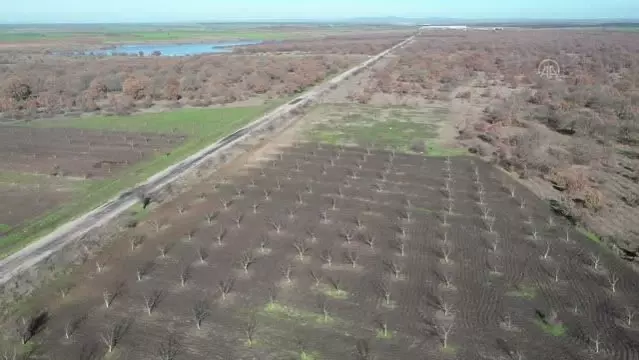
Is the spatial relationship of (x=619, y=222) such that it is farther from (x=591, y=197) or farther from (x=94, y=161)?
(x=94, y=161)

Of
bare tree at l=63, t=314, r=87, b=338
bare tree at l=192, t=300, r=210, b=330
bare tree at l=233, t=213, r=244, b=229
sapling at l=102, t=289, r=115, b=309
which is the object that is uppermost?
bare tree at l=233, t=213, r=244, b=229

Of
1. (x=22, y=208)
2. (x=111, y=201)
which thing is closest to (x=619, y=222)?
(x=111, y=201)

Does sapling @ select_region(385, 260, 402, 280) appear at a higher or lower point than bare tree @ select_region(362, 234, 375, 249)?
lower

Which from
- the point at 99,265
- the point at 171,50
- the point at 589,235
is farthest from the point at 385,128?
the point at 171,50

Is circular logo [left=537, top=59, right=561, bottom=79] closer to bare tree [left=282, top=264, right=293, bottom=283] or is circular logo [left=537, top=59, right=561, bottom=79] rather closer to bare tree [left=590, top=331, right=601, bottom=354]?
bare tree [left=590, top=331, right=601, bottom=354]

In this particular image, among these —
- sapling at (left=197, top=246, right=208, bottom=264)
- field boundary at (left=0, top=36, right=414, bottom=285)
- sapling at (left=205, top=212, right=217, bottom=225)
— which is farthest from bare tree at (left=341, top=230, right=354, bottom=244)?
field boundary at (left=0, top=36, right=414, bottom=285)

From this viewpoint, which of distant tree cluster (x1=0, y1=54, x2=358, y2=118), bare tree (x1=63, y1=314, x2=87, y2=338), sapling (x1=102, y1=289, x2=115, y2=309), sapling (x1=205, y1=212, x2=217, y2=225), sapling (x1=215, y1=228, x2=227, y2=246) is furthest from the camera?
distant tree cluster (x1=0, y1=54, x2=358, y2=118)
